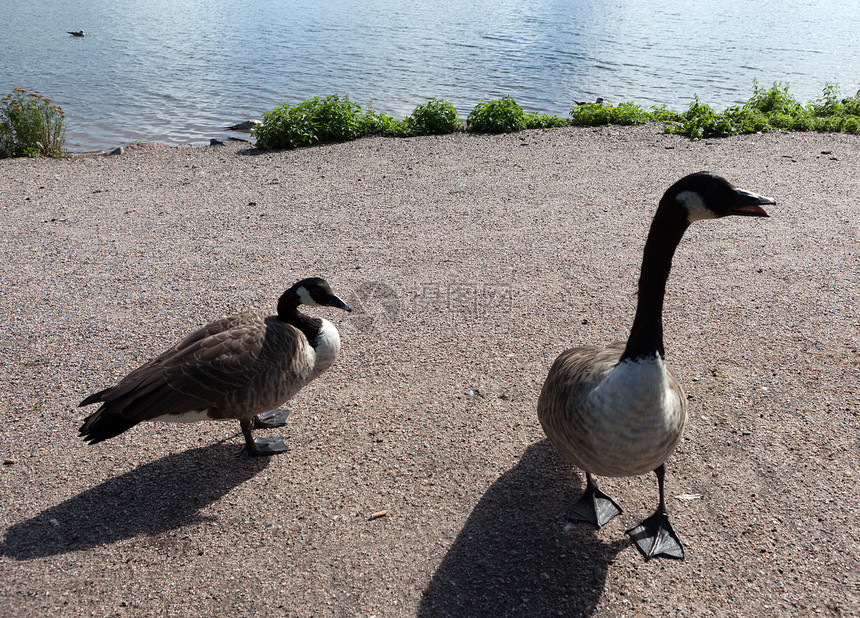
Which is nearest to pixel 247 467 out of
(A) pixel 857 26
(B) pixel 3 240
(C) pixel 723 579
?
(C) pixel 723 579

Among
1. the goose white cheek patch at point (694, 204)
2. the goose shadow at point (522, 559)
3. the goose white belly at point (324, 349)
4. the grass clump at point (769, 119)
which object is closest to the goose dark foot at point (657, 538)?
the goose shadow at point (522, 559)

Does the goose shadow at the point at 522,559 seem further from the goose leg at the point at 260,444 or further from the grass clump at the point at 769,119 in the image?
the grass clump at the point at 769,119

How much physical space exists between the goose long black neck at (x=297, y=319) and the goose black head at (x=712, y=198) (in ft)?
9.15

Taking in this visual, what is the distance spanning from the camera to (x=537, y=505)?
426cm

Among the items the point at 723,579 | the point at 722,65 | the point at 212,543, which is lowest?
the point at 212,543

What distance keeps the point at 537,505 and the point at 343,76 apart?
21.0 metres

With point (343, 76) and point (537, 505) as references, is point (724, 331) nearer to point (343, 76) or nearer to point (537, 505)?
point (537, 505)

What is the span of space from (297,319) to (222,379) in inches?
32.7

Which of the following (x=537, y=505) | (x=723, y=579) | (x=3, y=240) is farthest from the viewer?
(x=3, y=240)

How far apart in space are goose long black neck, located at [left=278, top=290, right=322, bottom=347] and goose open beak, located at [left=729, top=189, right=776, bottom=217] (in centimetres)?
307

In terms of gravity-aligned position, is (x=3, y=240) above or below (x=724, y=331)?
below

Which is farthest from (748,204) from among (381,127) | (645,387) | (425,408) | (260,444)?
(381,127)

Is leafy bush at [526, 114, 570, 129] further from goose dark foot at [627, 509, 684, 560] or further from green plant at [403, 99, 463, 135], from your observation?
goose dark foot at [627, 509, 684, 560]

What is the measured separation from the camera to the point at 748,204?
3.29 m
